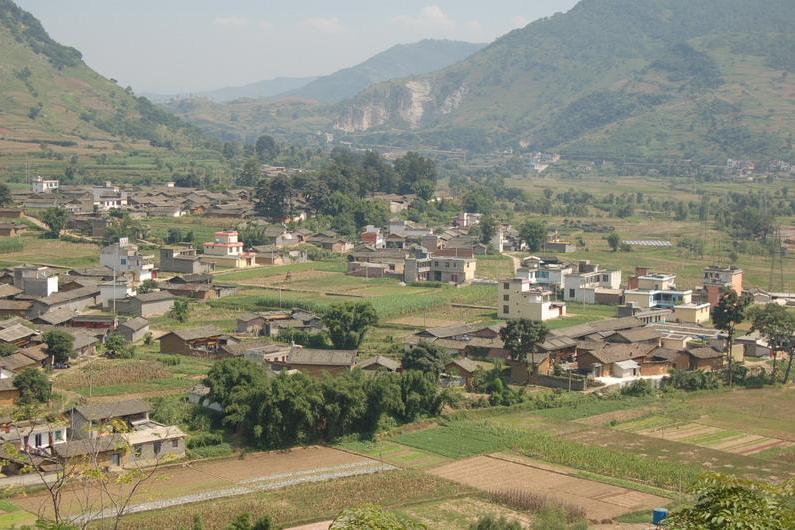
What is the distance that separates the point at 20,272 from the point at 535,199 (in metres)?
40.4

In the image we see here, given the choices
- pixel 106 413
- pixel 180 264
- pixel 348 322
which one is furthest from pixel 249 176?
pixel 106 413

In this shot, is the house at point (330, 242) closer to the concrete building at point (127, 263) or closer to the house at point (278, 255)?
the house at point (278, 255)

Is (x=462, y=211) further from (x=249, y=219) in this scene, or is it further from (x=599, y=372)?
(x=599, y=372)

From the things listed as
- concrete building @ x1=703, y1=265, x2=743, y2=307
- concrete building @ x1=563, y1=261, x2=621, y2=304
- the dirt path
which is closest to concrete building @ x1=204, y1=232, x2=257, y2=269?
concrete building @ x1=563, y1=261, x2=621, y2=304

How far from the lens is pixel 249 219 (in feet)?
152

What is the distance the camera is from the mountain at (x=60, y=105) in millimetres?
66188

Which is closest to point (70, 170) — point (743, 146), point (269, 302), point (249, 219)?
point (249, 219)

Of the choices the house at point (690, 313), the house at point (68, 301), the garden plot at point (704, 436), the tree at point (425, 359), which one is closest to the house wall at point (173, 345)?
the house at point (68, 301)

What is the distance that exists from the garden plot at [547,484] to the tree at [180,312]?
12979 mm

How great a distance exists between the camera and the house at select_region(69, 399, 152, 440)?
57.2 ft

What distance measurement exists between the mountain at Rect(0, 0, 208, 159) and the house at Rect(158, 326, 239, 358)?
38.8 m

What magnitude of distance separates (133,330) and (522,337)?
374 inches

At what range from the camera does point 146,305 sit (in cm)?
2934

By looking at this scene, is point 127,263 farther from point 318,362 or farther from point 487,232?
point 487,232
